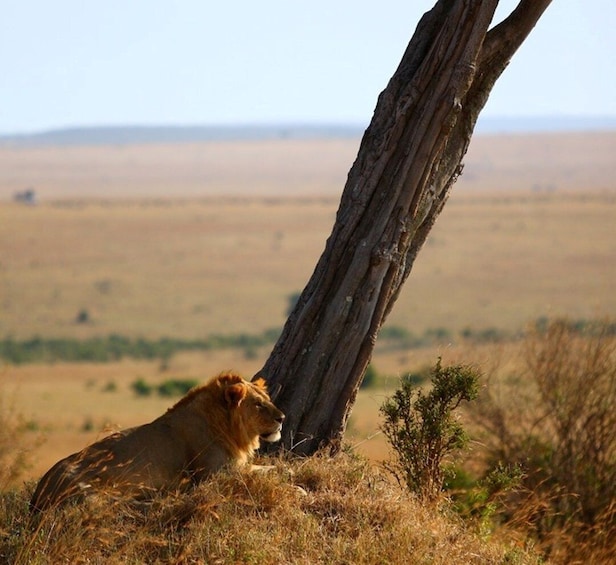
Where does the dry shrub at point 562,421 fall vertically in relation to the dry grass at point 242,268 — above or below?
above

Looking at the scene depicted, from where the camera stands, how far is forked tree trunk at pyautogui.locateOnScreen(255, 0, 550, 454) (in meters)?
9.38

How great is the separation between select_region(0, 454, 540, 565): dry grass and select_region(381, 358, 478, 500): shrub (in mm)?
628

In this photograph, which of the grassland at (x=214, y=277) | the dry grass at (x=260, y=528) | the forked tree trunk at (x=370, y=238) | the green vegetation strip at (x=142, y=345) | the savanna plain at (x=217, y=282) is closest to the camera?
the dry grass at (x=260, y=528)

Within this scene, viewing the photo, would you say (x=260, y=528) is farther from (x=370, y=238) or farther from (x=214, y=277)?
(x=214, y=277)

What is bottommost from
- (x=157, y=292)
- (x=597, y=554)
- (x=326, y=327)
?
(x=157, y=292)

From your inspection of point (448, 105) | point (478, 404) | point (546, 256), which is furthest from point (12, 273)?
point (448, 105)

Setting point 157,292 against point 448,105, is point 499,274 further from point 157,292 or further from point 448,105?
point 448,105

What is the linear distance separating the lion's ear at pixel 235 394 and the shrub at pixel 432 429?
1.27 meters

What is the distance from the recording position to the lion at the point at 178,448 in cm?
784

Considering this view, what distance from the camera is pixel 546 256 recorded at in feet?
270

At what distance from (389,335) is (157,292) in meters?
18.6

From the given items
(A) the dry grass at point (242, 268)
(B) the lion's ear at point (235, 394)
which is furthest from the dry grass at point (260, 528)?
(A) the dry grass at point (242, 268)

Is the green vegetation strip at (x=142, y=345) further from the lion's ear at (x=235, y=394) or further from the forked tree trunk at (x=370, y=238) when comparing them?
the lion's ear at (x=235, y=394)

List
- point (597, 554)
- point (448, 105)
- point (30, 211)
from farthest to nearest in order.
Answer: point (30, 211) → point (597, 554) → point (448, 105)
